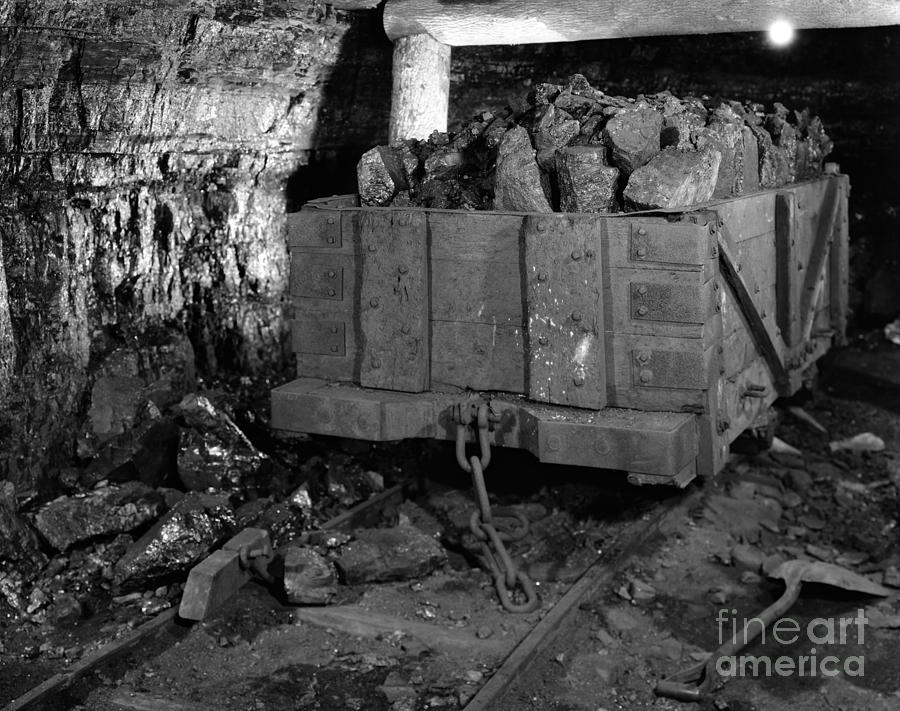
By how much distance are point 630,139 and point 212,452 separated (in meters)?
3.13

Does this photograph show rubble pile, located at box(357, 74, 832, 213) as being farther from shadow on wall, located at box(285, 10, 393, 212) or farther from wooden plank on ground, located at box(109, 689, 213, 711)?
wooden plank on ground, located at box(109, 689, 213, 711)

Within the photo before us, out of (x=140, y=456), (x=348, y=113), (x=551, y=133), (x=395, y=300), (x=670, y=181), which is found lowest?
(x=140, y=456)

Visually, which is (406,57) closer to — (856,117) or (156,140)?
(156,140)

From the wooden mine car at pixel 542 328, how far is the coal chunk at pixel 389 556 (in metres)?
0.66

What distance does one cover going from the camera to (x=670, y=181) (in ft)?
14.2

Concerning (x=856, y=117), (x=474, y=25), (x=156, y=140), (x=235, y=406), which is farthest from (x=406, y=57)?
(x=856, y=117)

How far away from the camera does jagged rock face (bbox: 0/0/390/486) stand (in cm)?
550

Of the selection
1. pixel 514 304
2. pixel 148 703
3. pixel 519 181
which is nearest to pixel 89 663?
→ pixel 148 703

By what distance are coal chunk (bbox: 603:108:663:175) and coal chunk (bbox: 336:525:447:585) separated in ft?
6.89

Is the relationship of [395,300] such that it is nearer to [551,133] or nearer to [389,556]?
[551,133]

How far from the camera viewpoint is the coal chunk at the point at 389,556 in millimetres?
4973

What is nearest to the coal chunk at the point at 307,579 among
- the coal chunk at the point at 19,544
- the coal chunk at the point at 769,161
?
the coal chunk at the point at 19,544

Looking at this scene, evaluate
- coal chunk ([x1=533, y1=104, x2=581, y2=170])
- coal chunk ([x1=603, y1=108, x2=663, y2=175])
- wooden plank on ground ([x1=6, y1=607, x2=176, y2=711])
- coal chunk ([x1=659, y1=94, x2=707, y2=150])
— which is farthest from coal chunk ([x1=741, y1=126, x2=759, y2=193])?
wooden plank on ground ([x1=6, y1=607, x2=176, y2=711])

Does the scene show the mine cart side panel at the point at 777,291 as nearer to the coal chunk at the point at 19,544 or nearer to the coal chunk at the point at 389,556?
the coal chunk at the point at 389,556
